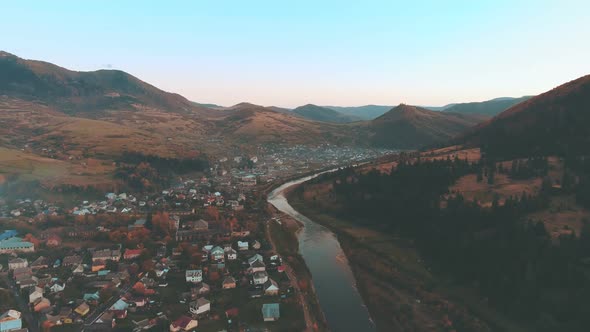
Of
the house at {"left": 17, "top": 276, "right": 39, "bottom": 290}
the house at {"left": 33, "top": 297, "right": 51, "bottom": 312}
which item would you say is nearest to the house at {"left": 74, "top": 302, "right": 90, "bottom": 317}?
the house at {"left": 33, "top": 297, "right": 51, "bottom": 312}

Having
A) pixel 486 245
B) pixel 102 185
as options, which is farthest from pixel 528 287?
pixel 102 185

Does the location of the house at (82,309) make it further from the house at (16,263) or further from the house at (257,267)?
the house at (257,267)

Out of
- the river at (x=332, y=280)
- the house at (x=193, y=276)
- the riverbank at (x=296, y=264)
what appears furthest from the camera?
the house at (x=193, y=276)

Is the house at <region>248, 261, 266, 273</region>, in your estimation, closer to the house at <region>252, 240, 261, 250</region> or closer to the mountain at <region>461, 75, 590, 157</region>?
the house at <region>252, 240, 261, 250</region>

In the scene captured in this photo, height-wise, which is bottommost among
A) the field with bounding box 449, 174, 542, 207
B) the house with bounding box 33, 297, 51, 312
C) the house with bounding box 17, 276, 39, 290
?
the house with bounding box 33, 297, 51, 312

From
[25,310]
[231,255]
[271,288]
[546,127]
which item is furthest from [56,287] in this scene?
[546,127]

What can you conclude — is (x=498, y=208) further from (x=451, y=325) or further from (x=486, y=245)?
(x=451, y=325)

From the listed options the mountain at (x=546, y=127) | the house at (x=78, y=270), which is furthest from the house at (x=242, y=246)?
the mountain at (x=546, y=127)
